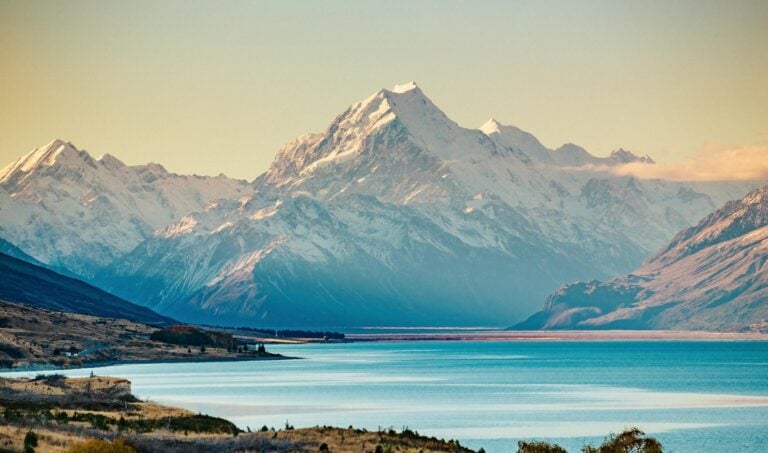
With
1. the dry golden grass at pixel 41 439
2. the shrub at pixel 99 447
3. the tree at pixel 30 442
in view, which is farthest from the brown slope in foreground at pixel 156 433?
the tree at pixel 30 442

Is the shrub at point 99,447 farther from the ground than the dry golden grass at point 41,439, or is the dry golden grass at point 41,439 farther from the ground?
the dry golden grass at point 41,439

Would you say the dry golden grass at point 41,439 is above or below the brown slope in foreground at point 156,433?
below

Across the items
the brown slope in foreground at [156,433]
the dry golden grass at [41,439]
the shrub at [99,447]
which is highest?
the brown slope in foreground at [156,433]

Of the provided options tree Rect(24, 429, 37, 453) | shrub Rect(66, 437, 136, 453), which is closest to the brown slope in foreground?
shrub Rect(66, 437, 136, 453)

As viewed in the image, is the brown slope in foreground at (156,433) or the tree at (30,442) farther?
the brown slope in foreground at (156,433)

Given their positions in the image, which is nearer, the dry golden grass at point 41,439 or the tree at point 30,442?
the tree at point 30,442

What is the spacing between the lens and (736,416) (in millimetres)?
173625

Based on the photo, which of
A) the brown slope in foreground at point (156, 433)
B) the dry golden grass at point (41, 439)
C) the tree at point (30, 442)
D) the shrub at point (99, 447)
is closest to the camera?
the shrub at point (99, 447)

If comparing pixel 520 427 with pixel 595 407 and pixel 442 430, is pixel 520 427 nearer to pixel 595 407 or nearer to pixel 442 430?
pixel 442 430

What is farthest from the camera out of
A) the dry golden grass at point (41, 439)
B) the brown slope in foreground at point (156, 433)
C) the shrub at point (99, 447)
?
the brown slope in foreground at point (156, 433)

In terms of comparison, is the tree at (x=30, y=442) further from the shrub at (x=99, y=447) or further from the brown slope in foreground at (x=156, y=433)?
the shrub at (x=99, y=447)

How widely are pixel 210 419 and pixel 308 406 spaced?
1801 inches

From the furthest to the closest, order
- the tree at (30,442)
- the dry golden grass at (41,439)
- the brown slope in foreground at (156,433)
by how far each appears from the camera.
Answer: the brown slope in foreground at (156,433) < the dry golden grass at (41,439) < the tree at (30,442)

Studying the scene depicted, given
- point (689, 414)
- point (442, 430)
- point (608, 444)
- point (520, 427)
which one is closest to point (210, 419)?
point (442, 430)
